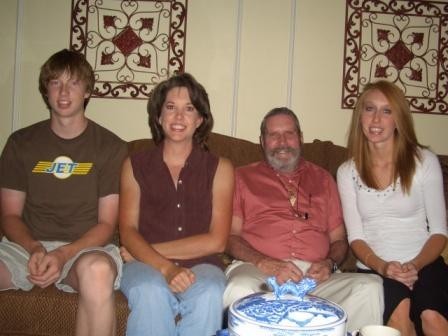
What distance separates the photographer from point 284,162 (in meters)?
2.19

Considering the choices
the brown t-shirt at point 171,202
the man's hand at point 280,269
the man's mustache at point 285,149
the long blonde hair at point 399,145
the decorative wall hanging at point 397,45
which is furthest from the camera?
the decorative wall hanging at point 397,45

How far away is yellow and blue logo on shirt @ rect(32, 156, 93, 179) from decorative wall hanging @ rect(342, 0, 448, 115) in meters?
1.91

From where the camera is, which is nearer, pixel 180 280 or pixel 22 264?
pixel 180 280

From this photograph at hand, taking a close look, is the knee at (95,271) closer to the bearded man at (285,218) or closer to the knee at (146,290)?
the knee at (146,290)

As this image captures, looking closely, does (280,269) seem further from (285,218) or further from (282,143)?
(282,143)

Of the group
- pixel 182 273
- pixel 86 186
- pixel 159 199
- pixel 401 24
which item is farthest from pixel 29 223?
pixel 401 24

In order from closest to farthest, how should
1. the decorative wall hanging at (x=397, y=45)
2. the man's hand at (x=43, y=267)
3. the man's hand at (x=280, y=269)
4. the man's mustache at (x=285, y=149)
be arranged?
the man's hand at (x=43, y=267), the man's hand at (x=280, y=269), the man's mustache at (x=285, y=149), the decorative wall hanging at (x=397, y=45)

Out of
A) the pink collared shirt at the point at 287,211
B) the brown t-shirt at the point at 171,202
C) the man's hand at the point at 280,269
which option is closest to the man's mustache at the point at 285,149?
the pink collared shirt at the point at 287,211

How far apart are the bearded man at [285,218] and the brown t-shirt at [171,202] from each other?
255 millimetres

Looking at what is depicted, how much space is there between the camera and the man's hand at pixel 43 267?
5.46 feet

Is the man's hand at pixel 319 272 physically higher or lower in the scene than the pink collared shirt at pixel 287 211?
lower

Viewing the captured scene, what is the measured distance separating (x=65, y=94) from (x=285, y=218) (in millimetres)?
1218

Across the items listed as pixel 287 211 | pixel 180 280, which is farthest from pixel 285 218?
pixel 180 280

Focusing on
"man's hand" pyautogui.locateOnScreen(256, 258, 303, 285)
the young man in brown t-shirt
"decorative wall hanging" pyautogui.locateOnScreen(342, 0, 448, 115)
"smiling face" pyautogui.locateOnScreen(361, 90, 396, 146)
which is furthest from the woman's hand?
"decorative wall hanging" pyautogui.locateOnScreen(342, 0, 448, 115)
